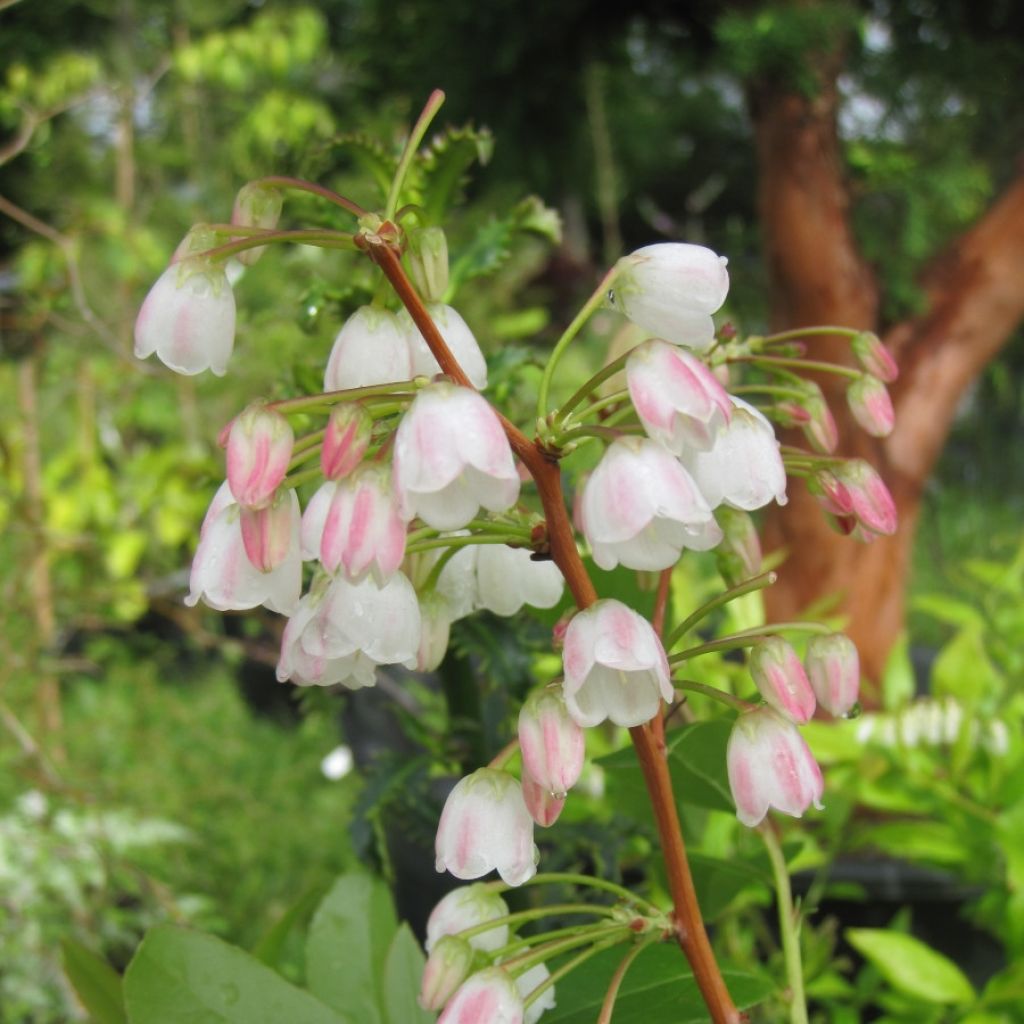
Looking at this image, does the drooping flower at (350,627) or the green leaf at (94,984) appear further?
the green leaf at (94,984)

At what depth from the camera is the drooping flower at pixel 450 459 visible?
358 mm

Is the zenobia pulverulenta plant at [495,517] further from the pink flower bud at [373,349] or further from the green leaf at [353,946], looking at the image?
the green leaf at [353,946]

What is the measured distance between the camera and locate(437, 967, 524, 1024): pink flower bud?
0.39 metres

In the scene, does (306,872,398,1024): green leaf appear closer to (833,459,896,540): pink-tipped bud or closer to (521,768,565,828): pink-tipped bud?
(521,768,565,828): pink-tipped bud

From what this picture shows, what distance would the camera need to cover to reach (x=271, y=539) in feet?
1.27

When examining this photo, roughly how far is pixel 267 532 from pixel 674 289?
0.55ft

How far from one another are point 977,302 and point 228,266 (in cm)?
127

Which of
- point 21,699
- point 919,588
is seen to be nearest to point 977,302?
point 21,699

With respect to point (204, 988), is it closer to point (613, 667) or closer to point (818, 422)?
point (613, 667)

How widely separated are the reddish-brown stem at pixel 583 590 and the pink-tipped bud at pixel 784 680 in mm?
49

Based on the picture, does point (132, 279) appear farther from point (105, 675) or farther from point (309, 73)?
point (309, 73)

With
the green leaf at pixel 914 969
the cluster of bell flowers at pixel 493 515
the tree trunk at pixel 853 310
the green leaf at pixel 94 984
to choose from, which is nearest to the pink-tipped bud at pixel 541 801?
the cluster of bell flowers at pixel 493 515

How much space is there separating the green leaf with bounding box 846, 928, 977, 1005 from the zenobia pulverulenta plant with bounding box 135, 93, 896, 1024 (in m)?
0.42

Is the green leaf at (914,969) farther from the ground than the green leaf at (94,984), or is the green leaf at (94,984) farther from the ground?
the green leaf at (94,984)
